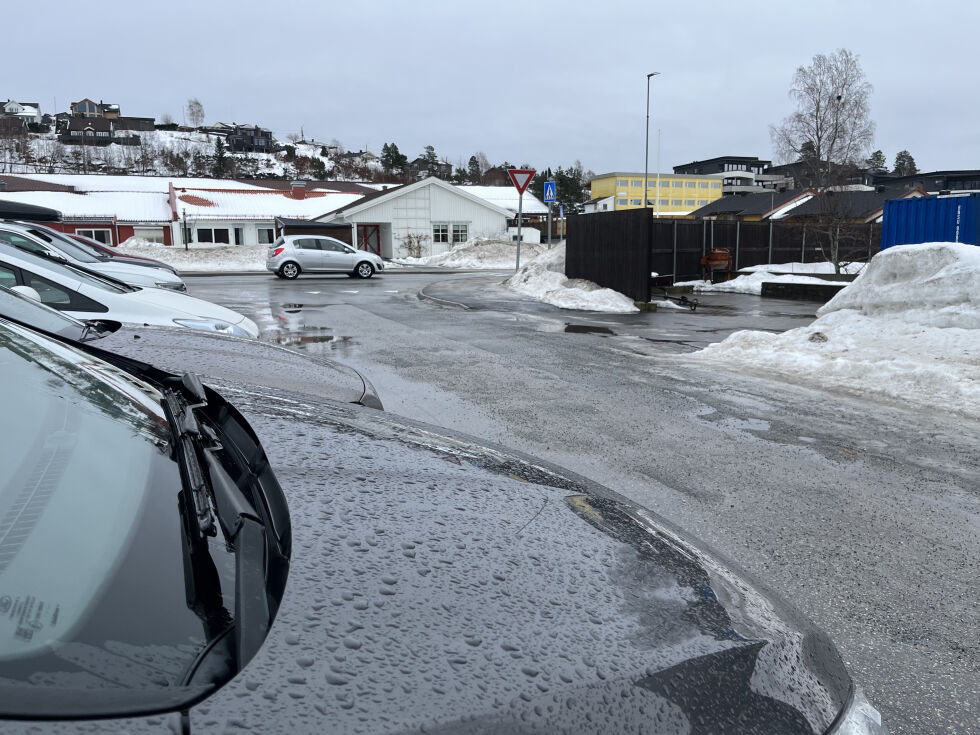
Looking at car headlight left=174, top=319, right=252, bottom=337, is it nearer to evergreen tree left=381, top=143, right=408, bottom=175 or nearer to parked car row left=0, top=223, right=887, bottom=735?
parked car row left=0, top=223, right=887, bottom=735

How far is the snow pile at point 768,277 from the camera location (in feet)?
68.7

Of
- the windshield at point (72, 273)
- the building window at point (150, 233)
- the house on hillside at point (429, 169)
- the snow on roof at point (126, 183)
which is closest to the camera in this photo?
the windshield at point (72, 273)

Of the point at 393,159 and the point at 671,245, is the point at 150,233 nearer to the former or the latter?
the point at 671,245

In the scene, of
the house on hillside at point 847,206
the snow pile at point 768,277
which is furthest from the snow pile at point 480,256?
the snow pile at point 768,277

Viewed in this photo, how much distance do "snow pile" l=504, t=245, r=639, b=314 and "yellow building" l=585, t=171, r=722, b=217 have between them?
8141cm

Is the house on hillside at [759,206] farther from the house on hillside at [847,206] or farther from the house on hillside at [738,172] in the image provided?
the house on hillside at [738,172]

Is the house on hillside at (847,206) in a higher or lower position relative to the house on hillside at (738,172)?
lower

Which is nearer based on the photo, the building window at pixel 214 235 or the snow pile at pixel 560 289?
the snow pile at pixel 560 289

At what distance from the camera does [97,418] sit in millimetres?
1717

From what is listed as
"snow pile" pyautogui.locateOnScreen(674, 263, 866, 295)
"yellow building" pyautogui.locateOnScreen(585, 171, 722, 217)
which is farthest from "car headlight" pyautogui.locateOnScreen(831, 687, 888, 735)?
"yellow building" pyautogui.locateOnScreen(585, 171, 722, 217)

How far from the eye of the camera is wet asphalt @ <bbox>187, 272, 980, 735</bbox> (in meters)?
2.85

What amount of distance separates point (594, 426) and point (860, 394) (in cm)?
306

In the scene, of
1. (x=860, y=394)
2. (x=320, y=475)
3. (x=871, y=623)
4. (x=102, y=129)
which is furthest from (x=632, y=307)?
(x=102, y=129)

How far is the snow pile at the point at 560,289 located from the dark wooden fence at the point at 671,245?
41 cm
